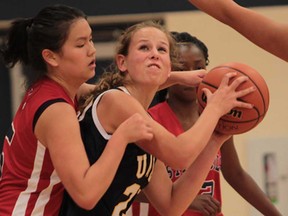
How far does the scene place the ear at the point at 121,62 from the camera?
238 cm

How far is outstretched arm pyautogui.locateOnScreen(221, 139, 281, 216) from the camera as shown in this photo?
322cm

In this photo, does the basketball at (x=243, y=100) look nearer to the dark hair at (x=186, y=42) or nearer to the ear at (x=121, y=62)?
the ear at (x=121, y=62)

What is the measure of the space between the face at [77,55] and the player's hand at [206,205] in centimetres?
82

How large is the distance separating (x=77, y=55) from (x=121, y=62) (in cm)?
26

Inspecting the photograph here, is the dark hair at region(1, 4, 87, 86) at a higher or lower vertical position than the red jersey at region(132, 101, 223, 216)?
higher

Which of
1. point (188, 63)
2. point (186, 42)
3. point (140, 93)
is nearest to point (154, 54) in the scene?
point (140, 93)

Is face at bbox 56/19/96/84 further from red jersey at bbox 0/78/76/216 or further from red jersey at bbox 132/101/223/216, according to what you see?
red jersey at bbox 132/101/223/216

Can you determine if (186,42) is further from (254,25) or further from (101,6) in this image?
(101,6)

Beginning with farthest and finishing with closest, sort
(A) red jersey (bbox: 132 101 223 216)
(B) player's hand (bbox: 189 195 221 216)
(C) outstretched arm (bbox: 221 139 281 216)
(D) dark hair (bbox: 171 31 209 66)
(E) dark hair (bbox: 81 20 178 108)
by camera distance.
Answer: (C) outstretched arm (bbox: 221 139 281 216)
(D) dark hair (bbox: 171 31 209 66)
(A) red jersey (bbox: 132 101 223 216)
(B) player's hand (bbox: 189 195 221 216)
(E) dark hair (bbox: 81 20 178 108)

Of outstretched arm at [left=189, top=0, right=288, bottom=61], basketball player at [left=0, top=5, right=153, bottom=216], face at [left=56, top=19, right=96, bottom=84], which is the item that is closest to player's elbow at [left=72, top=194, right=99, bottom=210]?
basketball player at [left=0, top=5, right=153, bottom=216]

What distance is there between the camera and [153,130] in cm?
211

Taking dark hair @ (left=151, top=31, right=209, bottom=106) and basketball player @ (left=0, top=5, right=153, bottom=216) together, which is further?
dark hair @ (left=151, top=31, right=209, bottom=106)

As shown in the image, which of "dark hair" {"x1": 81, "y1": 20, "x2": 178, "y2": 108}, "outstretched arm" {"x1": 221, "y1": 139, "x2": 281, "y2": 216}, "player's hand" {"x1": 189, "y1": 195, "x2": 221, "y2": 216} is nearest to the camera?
"dark hair" {"x1": 81, "y1": 20, "x2": 178, "y2": 108}

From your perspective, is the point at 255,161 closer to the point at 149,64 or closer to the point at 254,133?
the point at 254,133
